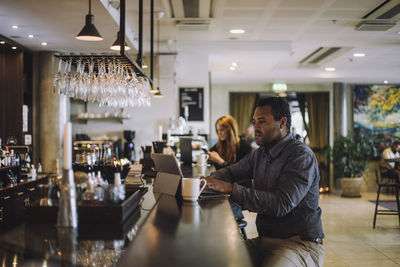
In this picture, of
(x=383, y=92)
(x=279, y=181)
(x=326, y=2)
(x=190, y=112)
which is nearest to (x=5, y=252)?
(x=279, y=181)

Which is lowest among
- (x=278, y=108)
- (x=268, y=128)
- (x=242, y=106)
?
(x=268, y=128)

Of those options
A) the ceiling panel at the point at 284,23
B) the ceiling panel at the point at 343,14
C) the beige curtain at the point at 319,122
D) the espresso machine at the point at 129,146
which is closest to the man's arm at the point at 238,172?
the ceiling panel at the point at 343,14

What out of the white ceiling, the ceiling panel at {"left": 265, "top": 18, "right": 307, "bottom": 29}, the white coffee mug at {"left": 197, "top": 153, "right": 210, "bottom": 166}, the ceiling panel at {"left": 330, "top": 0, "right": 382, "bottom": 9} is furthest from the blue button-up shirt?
the ceiling panel at {"left": 265, "top": 18, "right": 307, "bottom": 29}

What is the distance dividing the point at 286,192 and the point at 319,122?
12.0 m

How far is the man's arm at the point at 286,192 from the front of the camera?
91.0 inches

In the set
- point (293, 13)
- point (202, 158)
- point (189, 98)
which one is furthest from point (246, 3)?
point (189, 98)

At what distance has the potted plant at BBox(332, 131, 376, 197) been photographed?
11742 mm

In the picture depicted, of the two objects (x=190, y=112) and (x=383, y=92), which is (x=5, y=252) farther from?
(x=383, y=92)

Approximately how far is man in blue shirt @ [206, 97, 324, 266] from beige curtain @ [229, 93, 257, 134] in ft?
37.0

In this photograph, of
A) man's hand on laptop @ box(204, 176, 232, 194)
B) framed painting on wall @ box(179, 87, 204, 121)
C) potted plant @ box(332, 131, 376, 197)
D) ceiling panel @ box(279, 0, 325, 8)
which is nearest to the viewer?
man's hand on laptop @ box(204, 176, 232, 194)

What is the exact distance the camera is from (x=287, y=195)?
2305 mm

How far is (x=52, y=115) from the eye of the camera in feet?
25.4

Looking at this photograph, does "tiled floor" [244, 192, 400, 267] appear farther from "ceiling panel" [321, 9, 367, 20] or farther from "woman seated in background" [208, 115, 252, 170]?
"ceiling panel" [321, 9, 367, 20]

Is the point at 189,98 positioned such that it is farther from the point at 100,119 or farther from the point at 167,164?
the point at 167,164
